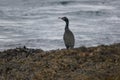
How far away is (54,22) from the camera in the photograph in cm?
4528

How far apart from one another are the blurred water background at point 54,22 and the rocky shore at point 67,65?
15.2 metres

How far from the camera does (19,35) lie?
38.8 m

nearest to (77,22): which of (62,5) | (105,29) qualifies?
(105,29)

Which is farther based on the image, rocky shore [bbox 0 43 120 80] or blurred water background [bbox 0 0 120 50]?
blurred water background [bbox 0 0 120 50]

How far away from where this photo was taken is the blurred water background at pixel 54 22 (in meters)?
36.0

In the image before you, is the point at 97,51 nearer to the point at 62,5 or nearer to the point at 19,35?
the point at 19,35

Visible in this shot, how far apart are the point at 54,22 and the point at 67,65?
29.5 metres

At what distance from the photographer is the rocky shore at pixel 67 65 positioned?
48.3 feet

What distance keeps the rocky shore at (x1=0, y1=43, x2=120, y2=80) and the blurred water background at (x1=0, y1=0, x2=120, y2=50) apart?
1523 centimetres

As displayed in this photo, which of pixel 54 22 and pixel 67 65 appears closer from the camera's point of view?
pixel 67 65

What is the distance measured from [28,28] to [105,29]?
19.0 ft

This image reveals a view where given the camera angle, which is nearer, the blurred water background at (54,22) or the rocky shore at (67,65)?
the rocky shore at (67,65)

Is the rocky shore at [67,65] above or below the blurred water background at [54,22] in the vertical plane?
above

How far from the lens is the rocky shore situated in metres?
14.7
